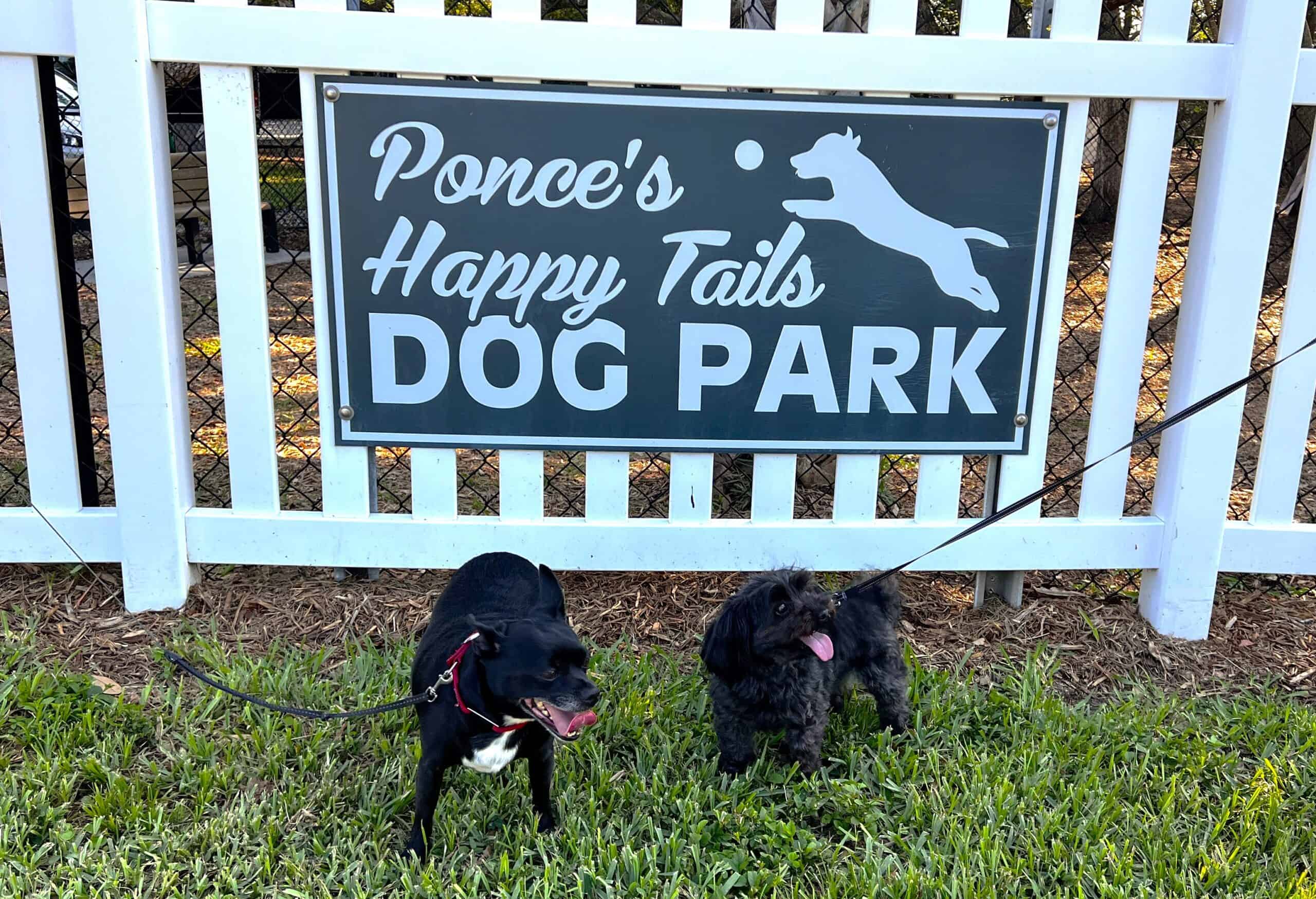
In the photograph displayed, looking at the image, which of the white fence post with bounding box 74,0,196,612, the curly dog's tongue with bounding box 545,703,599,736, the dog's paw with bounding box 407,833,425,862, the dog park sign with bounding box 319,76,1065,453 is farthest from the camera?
the dog park sign with bounding box 319,76,1065,453

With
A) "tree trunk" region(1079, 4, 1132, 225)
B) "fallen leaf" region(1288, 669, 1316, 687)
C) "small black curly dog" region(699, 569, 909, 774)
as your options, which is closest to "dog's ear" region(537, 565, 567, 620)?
"small black curly dog" region(699, 569, 909, 774)

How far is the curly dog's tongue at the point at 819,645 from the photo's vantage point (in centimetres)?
236

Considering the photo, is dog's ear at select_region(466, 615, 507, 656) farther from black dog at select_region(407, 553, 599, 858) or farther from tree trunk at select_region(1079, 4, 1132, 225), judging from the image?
tree trunk at select_region(1079, 4, 1132, 225)

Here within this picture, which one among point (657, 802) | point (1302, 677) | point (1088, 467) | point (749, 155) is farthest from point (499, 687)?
point (1302, 677)

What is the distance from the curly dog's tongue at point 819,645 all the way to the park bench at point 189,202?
19.0ft

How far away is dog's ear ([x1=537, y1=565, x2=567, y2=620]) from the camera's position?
A: 2.28 m

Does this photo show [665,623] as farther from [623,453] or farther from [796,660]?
[796,660]

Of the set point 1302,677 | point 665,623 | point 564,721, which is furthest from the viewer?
point 665,623

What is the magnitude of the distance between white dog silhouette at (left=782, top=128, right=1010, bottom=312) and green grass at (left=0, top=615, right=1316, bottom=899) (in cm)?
121

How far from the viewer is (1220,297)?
3051 millimetres

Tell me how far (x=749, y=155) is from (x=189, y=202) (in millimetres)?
7024

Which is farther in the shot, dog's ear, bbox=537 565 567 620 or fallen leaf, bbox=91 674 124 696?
fallen leaf, bbox=91 674 124 696

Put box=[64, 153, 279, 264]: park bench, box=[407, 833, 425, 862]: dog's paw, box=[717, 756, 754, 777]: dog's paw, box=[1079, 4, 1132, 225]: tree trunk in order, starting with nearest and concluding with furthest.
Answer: box=[407, 833, 425, 862]: dog's paw
box=[717, 756, 754, 777]: dog's paw
box=[64, 153, 279, 264]: park bench
box=[1079, 4, 1132, 225]: tree trunk

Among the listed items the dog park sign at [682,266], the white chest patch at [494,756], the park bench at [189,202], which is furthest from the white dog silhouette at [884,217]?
the park bench at [189,202]
